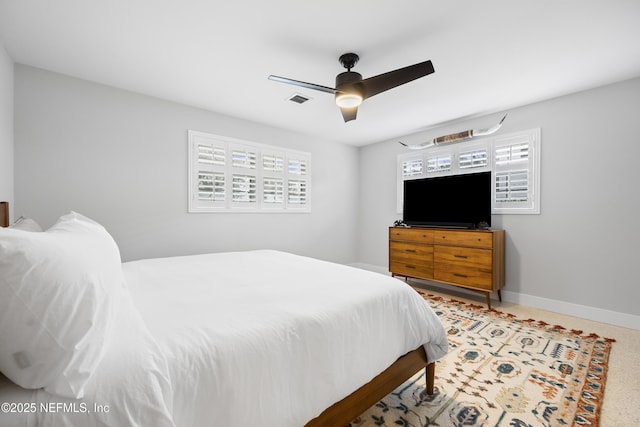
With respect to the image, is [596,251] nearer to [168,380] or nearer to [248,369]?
[248,369]

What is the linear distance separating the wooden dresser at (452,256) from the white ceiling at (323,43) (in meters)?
1.77

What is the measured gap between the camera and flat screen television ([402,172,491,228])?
3729 millimetres

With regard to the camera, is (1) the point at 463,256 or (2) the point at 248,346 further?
(1) the point at 463,256

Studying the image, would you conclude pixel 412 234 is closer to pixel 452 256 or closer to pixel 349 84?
pixel 452 256

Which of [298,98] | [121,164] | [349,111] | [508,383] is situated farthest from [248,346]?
[121,164]

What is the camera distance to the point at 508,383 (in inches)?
77.6

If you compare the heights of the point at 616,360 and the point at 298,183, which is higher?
the point at 298,183

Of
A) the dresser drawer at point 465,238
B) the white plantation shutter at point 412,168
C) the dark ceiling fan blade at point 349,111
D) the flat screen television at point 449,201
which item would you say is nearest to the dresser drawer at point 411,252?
the dresser drawer at point 465,238

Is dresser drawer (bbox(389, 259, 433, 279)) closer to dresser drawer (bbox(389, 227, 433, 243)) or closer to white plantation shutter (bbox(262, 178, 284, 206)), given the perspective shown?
dresser drawer (bbox(389, 227, 433, 243))

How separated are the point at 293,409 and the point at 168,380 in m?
0.53

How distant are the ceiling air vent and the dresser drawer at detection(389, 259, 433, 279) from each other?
278 centimetres

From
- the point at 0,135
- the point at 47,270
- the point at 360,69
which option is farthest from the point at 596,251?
the point at 0,135

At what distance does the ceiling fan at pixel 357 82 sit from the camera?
2160mm

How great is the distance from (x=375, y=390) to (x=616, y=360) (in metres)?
2.26
